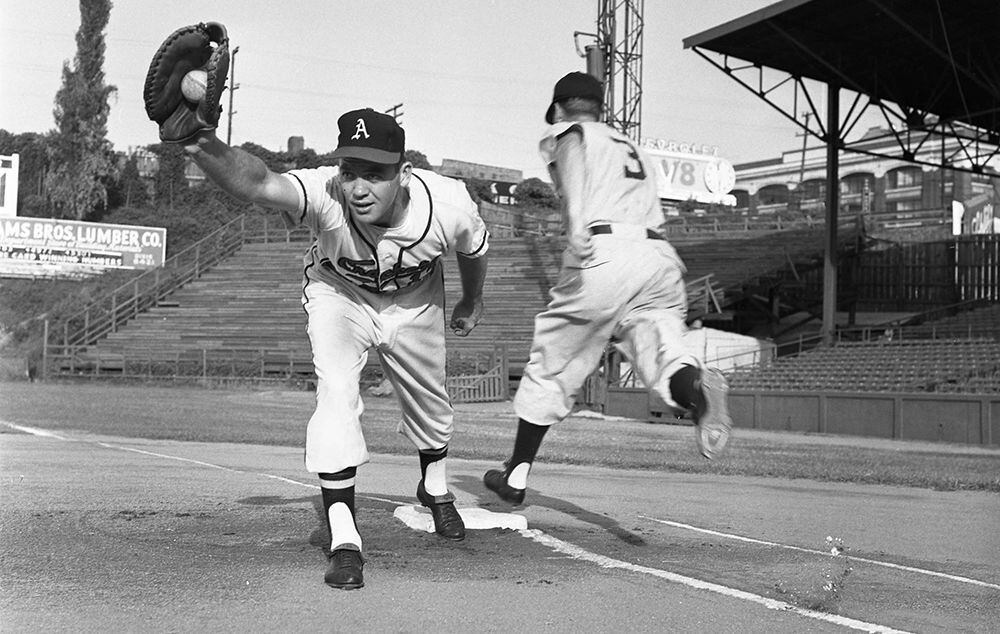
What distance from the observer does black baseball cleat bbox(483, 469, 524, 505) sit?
530 cm

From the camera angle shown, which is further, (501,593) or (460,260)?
(460,260)

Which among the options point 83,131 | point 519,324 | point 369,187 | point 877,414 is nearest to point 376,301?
point 369,187

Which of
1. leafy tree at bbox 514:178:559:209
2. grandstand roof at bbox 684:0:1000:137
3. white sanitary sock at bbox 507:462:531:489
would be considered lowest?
white sanitary sock at bbox 507:462:531:489

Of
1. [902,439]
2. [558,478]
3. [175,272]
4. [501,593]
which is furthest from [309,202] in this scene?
[175,272]

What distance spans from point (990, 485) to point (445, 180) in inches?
256

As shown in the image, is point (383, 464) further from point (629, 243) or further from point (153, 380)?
point (153, 380)

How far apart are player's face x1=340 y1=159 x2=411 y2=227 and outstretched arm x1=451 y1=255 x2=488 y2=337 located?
799mm

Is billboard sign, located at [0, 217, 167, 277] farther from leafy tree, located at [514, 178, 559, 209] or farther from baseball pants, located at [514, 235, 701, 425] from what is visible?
baseball pants, located at [514, 235, 701, 425]

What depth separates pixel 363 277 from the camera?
479 centimetres

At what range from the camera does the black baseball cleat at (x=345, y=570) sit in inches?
153

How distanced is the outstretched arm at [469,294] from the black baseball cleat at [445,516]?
883 mm

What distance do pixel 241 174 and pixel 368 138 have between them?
699 mm

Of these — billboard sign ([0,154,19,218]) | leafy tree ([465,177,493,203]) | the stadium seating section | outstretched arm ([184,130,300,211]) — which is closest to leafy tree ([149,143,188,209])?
billboard sign ([0,154,19,218])

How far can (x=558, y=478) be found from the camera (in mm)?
8508
